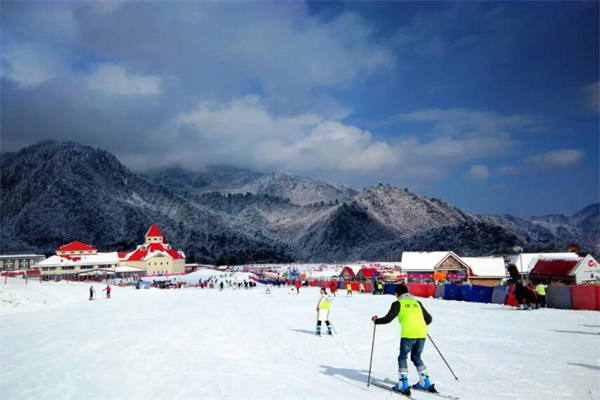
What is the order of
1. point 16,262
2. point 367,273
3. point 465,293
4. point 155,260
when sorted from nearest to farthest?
point 465,293 < point 367,273 < point 155,260 < point 16,262

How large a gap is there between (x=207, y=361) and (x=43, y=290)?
3351cm

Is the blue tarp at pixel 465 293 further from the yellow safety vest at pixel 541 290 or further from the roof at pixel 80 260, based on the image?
the roof at pixel 80 260

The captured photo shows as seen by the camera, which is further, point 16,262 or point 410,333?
point 16,262

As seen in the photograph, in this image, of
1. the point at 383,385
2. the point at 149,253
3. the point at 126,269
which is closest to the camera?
the point at 383,385

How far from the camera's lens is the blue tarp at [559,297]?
26.7m

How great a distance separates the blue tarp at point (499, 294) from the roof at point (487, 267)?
34.8 meters

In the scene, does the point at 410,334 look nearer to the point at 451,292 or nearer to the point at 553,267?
the point at 451,292

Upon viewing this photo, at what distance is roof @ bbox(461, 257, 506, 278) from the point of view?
66.0 metres

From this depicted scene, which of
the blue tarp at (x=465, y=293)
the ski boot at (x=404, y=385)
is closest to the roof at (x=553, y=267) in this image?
the blue tarp at (x=465, y=293)

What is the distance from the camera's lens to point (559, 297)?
89.4 ft

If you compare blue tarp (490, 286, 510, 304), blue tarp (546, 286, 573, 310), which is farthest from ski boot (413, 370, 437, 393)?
blue tarp (490, 286, 510, 304)

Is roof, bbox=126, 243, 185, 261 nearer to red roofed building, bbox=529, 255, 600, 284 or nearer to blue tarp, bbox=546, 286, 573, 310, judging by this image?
red roofed building, bbox=529, 255, 600, 284

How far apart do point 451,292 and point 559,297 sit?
1251 centimetres

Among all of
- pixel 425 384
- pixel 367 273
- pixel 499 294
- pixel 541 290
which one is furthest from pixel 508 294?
pixel 367 273
